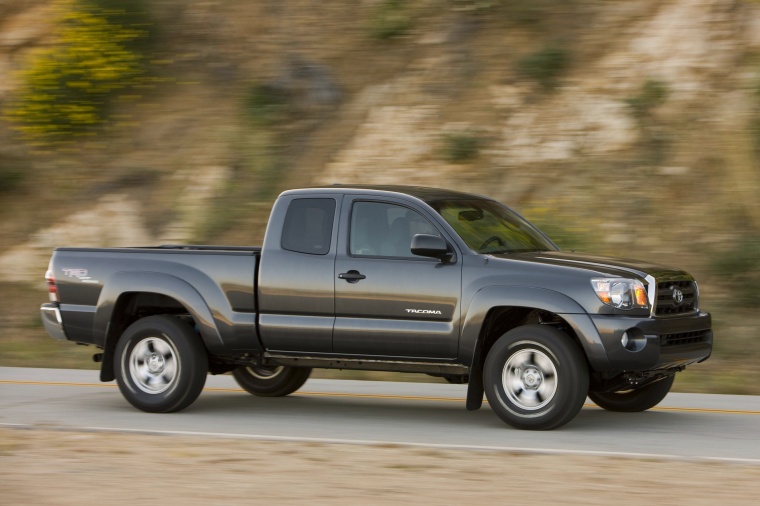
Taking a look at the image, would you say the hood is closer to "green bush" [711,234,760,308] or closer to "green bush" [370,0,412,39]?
"green bush" [711,234,760,308]

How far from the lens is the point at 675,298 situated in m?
9.34

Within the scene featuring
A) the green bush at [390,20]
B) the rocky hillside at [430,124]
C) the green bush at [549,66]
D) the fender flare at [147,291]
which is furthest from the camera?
the green bush at [390,20]

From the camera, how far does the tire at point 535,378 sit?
8.89m

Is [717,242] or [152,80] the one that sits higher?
[152,80]

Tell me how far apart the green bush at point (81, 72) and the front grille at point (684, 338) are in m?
15.5

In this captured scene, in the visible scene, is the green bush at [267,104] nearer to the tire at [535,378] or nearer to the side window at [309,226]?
the side window at [309,226]

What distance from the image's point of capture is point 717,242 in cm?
1631

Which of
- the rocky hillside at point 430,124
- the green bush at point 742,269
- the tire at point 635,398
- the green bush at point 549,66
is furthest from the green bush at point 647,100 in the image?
the tire at point 635,398

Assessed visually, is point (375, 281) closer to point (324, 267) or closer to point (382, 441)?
point (324, 267)

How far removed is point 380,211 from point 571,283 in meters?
1.76

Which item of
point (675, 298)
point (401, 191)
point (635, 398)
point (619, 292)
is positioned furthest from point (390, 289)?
point (635, 398)

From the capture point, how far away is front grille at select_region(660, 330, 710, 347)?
29.7 feet

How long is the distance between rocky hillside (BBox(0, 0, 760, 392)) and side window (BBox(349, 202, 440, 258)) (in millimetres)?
7145

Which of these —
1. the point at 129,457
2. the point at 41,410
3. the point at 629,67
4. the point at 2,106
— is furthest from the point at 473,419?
the point at 2,106
